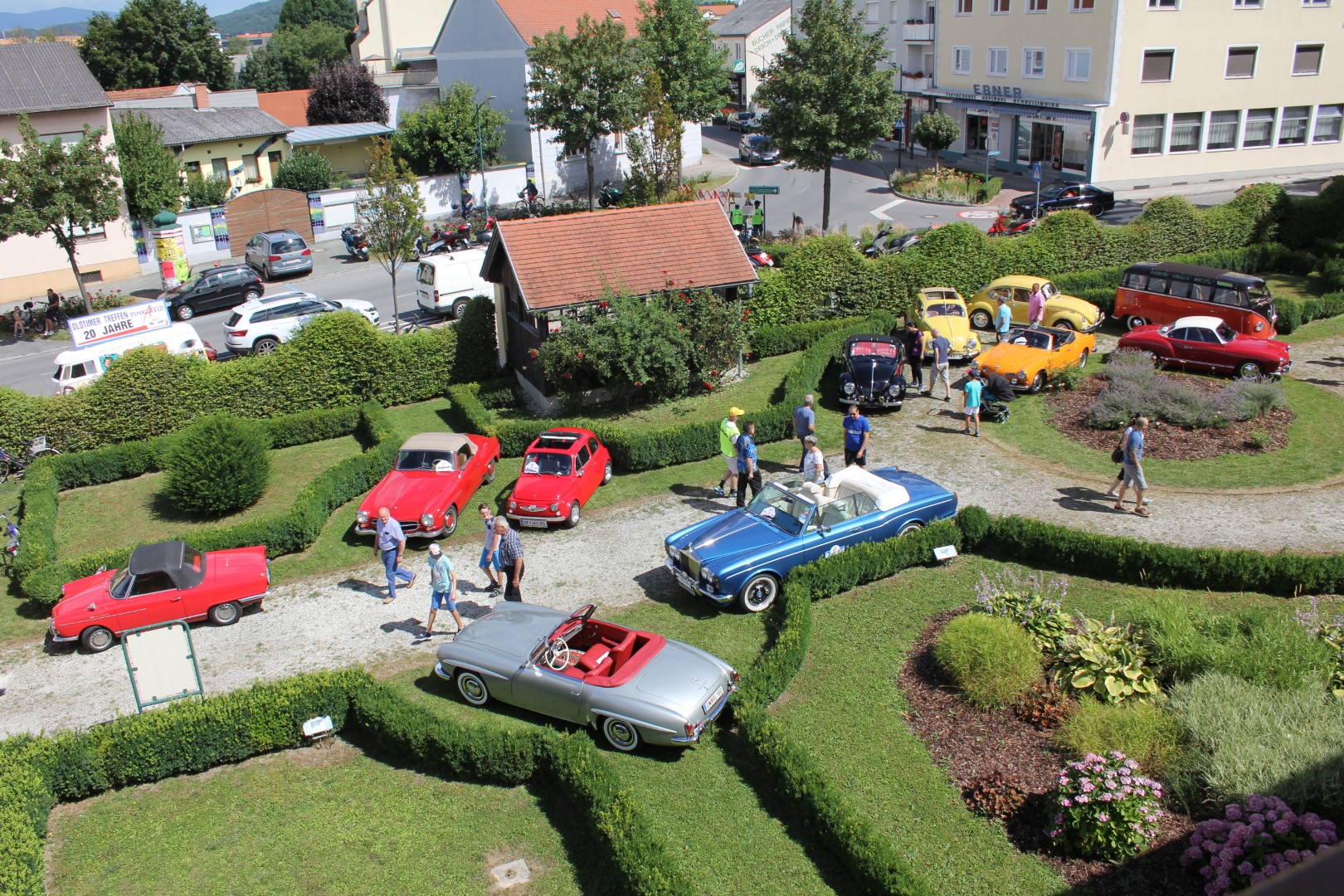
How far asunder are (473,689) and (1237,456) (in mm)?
15728

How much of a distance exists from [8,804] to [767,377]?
19.1 meters

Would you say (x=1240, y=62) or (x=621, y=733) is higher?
(x=1240, y=62)

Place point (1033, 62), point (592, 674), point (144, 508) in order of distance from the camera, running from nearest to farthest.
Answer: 1. point (592, 674)
2. point (144, 508)
3. point (1033, 62)

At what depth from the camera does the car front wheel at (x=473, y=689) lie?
518 inches

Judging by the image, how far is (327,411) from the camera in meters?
24.6

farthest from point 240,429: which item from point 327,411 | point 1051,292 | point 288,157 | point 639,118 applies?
point 288,157

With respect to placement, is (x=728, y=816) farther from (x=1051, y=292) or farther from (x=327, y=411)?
(x=1051, y=292)

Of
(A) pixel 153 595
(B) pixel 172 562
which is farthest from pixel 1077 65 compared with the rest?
(A) pixel 153 595

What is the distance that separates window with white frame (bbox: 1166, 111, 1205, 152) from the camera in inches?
1831

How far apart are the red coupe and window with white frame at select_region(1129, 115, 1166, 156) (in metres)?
37.7

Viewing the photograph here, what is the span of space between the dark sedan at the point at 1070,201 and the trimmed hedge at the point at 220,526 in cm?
2907

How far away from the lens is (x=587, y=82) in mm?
46000

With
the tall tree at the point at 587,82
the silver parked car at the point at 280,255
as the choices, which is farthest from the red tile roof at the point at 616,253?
the tall tree at the point at 587,82

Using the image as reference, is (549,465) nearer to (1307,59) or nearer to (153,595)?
(153,595)
